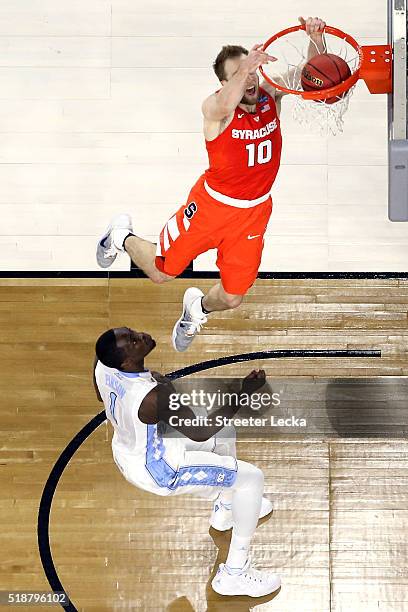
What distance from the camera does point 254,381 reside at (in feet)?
A: 20.5

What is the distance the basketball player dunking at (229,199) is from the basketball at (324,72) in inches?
6.9

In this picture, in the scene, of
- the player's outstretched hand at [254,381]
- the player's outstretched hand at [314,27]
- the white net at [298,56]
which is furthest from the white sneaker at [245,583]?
the player's outstretched hand at [314,27]

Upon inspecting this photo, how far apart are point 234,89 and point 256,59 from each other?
0.69 feet

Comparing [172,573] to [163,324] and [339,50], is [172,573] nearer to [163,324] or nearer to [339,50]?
[163,324]

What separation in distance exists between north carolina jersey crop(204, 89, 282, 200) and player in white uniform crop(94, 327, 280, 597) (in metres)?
0.98

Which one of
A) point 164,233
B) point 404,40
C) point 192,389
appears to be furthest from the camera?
point 192,389

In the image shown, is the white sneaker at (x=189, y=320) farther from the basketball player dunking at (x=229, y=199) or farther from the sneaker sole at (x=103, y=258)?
the sneaker sole at (x=103, y=258)

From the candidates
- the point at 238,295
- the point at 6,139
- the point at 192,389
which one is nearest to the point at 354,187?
the point at 238,295

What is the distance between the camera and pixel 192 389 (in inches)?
247

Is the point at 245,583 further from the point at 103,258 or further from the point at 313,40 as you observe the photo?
the point at 313,40

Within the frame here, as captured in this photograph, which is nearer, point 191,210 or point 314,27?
point 314,27

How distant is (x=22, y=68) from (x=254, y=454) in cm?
295

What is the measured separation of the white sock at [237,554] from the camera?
5777 mm

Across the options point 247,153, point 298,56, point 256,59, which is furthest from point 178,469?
point 298,56
